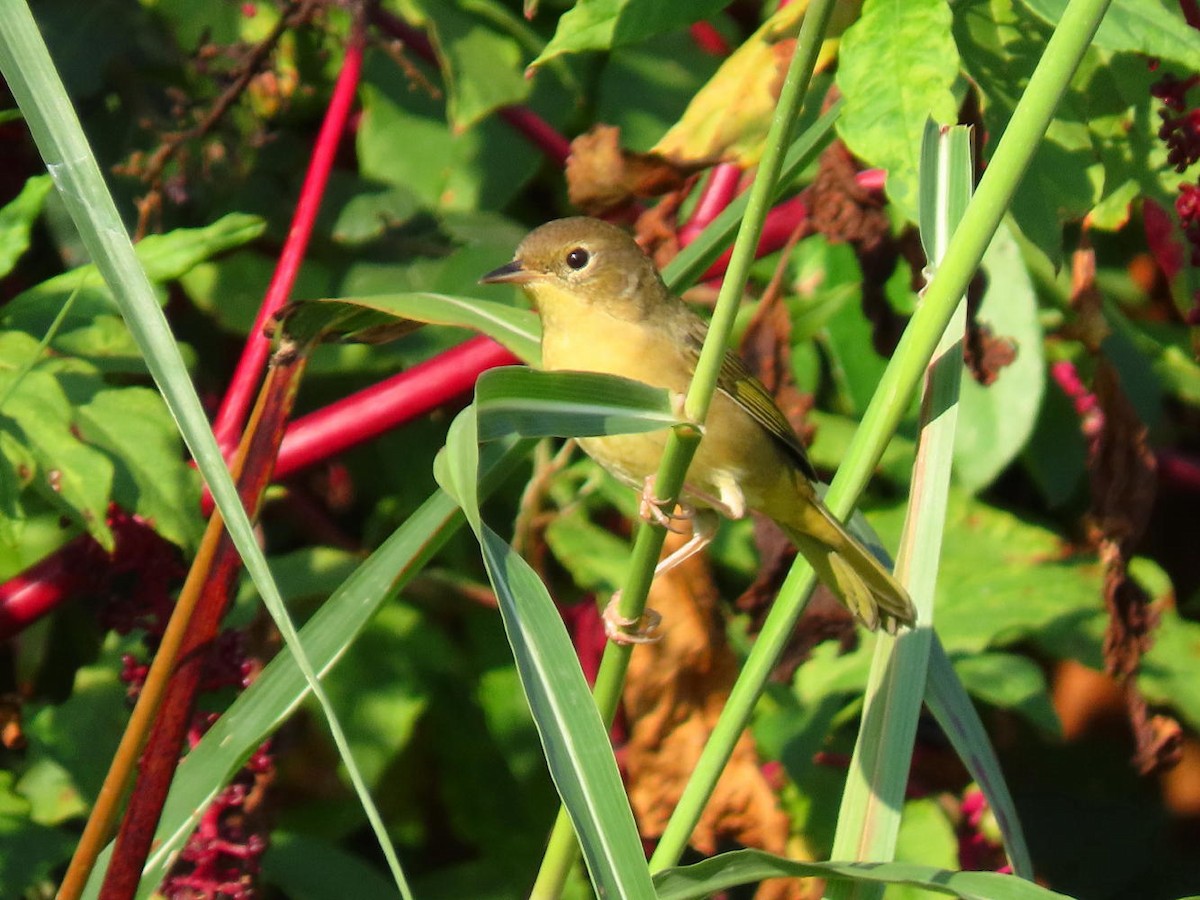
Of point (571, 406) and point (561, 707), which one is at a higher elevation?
point (571, 406)

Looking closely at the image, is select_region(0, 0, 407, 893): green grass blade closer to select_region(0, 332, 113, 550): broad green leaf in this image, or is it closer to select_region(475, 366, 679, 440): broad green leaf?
select_region(475, 366, 679, 440): broad green leaf

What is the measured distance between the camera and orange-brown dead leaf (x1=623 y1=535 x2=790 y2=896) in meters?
2.31

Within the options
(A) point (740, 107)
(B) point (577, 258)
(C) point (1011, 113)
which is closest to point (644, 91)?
(B) point (577, 258)

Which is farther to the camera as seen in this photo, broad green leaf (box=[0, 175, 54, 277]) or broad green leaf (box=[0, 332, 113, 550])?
broad green leaf (box=[0, 175, 54, 277])

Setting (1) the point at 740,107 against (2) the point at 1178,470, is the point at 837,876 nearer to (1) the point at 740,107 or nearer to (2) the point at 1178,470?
(1) the point at 740,107

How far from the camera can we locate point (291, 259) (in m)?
2.23

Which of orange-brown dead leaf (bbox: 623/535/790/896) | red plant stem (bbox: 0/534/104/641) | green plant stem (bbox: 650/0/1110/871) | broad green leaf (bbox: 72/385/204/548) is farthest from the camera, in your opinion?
orange-brown dead leaf (bbox: 623/535/790/896)

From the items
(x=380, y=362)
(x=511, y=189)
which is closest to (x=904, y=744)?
(x=380, y=362)

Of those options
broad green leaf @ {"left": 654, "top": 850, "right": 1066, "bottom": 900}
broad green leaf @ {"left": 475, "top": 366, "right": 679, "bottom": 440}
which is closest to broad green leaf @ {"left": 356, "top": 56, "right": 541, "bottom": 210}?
broad green leaf @ {"left": 475, "top": 366, "right": 679, "bottom": 440}

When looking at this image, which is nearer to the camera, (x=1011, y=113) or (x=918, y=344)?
(x=918, y=344)

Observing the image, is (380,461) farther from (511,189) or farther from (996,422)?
(996,422)

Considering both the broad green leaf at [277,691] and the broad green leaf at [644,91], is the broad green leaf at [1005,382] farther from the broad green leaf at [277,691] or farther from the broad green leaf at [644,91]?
the broad green leaf at [277,691]

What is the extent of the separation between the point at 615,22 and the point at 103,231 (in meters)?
0.84

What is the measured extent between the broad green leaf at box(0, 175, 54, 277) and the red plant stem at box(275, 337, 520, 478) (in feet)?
1.57
